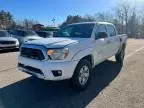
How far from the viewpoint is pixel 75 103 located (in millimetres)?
5027

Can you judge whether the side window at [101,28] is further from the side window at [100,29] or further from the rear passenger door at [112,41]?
the rear passenger door at [112,41]

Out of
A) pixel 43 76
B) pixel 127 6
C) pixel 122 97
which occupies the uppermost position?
pixel 127 6

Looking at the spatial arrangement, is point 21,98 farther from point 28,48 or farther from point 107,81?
point 107,81

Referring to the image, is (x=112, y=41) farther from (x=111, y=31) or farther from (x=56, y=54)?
(x=56, y=54)

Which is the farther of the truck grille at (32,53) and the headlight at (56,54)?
the truck grille at (32,53)

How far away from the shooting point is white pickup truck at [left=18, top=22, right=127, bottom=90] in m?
5.27

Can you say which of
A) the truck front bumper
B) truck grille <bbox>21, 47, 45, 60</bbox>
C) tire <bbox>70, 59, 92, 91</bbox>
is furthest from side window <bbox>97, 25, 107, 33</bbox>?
truck grille <bbox>21, 47, 45, 60</bbox>

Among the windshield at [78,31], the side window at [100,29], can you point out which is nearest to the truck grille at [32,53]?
the windshield at [78,31]

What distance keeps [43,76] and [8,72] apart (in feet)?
9.88

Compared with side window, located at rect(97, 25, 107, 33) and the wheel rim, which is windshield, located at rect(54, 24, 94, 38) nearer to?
side window, located at rect(97, 25, 107, 33)

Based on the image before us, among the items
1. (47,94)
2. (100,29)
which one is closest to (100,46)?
(100,29)

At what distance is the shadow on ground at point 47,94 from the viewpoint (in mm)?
4953

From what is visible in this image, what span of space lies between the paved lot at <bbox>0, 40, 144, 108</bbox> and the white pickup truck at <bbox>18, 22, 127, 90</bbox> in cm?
46

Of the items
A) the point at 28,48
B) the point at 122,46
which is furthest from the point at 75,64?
the point at 122,46
